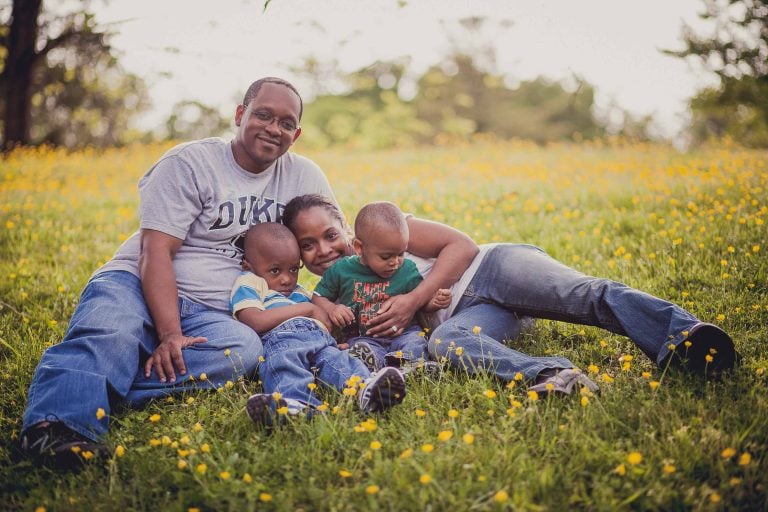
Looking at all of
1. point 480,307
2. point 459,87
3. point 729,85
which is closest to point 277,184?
point 480,307

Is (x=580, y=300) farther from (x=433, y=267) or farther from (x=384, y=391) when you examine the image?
(x=384, y=391)

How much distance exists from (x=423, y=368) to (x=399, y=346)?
1.02ft

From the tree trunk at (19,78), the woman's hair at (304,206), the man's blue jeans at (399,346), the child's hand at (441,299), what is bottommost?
the man's blue jeans at (399,346)

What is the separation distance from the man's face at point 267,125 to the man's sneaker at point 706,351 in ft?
7.94

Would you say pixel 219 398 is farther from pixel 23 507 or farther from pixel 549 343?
pixel 549 343

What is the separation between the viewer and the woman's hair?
355 centimetres

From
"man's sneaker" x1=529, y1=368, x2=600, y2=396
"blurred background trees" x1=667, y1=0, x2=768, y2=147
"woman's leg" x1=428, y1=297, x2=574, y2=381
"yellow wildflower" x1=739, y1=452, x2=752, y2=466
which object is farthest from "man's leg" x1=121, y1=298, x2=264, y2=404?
"blurred background trees" x1=667, y1=0, x2=768, y2=147

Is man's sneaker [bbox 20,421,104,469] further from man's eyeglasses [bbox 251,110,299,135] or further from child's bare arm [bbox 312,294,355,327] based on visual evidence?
man's eyeglasses [bbox 251,110,299,135]

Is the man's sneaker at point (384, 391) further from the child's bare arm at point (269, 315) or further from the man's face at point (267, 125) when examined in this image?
the man's face at point (267, 125)

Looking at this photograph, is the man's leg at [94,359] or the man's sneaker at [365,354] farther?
the man's sneaker at [365,354]

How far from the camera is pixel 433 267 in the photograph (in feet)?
11.4

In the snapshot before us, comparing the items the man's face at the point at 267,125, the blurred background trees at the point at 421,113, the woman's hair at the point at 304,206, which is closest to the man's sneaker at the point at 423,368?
the woman's hair at the point at 304,206

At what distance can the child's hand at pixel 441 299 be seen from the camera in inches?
131

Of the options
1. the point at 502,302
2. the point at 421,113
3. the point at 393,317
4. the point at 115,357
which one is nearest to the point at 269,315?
the point at 393,317
